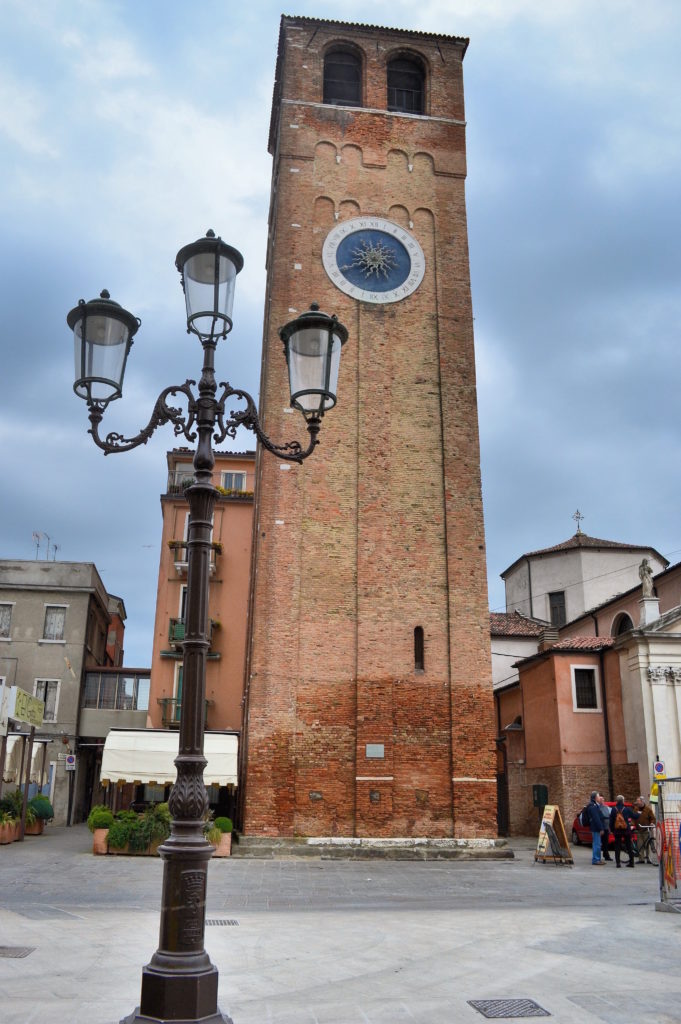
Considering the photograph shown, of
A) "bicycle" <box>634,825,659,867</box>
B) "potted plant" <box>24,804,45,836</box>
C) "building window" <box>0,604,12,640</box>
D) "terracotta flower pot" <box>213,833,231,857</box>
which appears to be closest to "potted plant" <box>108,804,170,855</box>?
"terracotta flower pot" <box>213,833,231,857</box>

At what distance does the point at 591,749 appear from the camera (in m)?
26.0

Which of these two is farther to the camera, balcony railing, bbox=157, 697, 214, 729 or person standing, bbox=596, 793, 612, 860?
balcony railing, bbox=157, 697, 214, 729

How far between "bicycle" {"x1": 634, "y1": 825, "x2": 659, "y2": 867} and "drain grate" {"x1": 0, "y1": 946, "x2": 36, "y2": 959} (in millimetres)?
14512

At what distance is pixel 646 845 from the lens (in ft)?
63.4

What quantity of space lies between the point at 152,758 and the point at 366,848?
5257mm

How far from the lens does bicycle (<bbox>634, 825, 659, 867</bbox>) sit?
755 inches

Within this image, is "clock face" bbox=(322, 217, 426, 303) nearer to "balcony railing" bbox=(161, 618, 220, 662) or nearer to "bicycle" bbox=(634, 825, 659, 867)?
"balcony railing" bbox=(161, 618, 220, 662)

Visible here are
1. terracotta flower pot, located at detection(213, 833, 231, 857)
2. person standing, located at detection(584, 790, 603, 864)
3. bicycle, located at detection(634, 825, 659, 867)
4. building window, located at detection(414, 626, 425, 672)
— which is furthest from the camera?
building window, located at detection(414, 626, 425, 672)

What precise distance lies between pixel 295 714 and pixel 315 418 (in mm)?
13663

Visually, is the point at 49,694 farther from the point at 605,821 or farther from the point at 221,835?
the point at 605,821

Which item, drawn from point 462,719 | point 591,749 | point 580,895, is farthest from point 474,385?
point 580,895

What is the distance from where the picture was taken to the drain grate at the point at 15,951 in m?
7.56

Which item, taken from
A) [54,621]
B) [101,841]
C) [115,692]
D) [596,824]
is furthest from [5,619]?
[596,824]

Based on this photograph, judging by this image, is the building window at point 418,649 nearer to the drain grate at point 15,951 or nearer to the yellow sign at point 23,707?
the yellow sign at point 23,707
